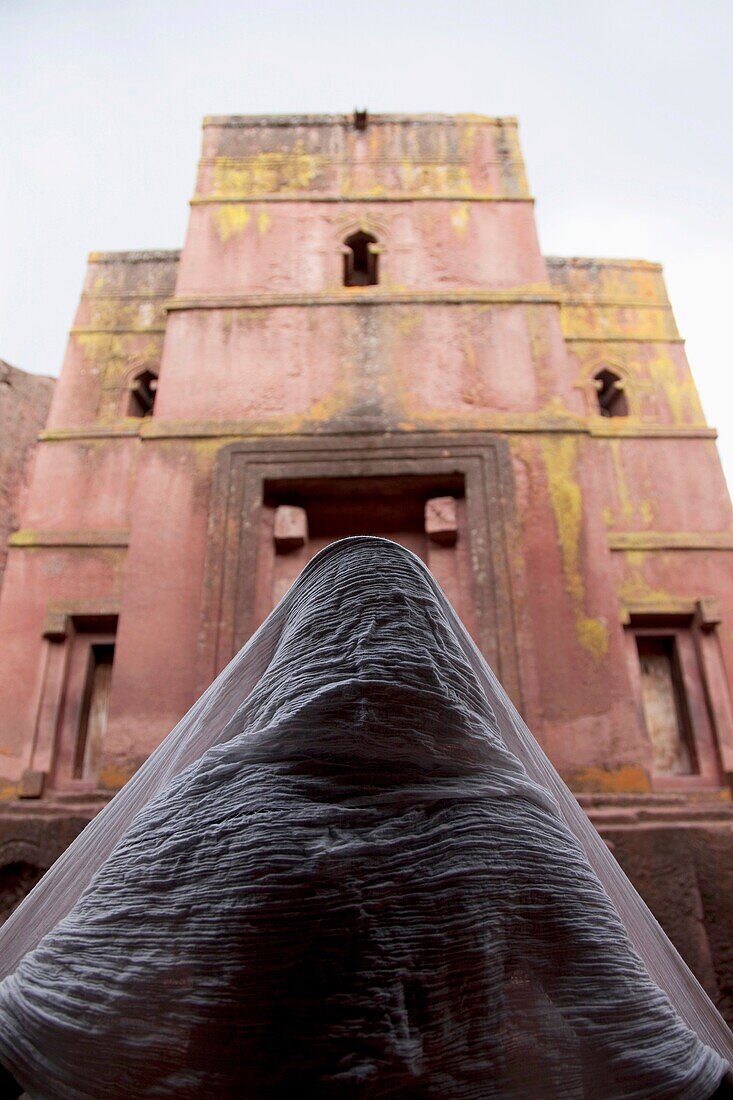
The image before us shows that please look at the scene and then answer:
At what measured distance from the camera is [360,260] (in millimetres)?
5637

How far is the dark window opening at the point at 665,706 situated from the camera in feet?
22.8

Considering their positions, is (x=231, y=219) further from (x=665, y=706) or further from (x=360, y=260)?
(x=665, y=706)

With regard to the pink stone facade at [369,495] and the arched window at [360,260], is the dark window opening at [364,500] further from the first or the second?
the arched window at [360,260]

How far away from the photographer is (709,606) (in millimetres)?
7215

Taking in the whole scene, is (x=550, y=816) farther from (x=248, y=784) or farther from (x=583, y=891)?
(x=248, y=784)

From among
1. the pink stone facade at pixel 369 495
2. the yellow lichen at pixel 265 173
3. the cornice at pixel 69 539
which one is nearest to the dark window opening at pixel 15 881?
the pink stone facade at pixel 369 495

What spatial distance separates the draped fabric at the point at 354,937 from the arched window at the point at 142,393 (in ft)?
26.7

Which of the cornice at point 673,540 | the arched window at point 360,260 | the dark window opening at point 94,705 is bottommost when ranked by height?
the dark window opening at point 94,705

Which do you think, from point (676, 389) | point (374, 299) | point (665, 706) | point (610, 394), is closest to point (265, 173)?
point (374, 299)

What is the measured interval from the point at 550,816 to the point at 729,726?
671cm

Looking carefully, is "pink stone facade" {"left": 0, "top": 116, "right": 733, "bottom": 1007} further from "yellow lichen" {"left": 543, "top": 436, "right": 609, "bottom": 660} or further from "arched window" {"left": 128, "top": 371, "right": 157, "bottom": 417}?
"arched window" {"left": 128, "top": 371, "right": 157, "bottom": 417}

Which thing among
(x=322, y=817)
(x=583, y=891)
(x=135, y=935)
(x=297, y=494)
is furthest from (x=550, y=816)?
(x=297, y=494)

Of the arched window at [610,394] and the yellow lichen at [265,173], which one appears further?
the arched window at [610,394]

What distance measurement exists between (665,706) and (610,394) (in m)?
4.01
